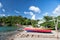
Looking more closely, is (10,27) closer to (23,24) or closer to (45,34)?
(23,24)

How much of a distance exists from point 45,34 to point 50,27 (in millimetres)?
118

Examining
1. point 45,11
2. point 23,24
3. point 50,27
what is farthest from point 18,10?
point 50,27

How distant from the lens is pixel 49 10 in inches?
71.7

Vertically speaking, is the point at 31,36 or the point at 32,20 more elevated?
the point at 32,20

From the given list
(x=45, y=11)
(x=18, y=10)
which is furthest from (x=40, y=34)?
(x=18, y=10)

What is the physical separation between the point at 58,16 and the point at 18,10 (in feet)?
1.81

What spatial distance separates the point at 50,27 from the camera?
6.01 feet

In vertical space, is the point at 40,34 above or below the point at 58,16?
below

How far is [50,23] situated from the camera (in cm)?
182

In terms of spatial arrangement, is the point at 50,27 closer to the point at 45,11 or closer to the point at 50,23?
the point at 50,23

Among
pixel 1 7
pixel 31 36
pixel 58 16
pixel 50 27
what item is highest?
pixel 1 7

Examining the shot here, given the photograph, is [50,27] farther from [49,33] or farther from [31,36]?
[31,36]

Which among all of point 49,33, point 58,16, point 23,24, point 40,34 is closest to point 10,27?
point 23,24

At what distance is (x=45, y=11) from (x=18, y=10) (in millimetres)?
369
